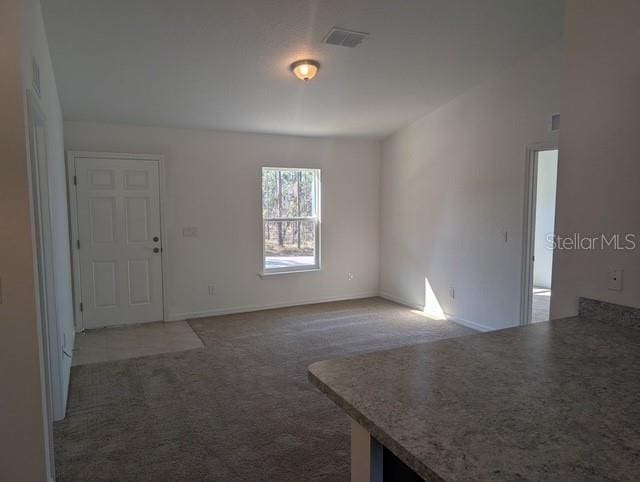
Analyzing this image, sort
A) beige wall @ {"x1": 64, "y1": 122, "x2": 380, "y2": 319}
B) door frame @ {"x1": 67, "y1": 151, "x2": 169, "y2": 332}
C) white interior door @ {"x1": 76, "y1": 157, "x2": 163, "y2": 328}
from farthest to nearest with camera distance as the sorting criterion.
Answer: beige wall @ {"x1": 64, "y1": 122, "x2": 380, "y2": 319} → white interior door @ {"x1": 76, "y1": 157, "x2": 163, "y2": 328} → door frame @ {"x1": 67, "y1": 151, "x2": 169, "y2": 332}

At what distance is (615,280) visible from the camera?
6.57 feet

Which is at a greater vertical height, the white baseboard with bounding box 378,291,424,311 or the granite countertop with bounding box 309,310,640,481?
the granite countertop with bounding box 309,310,640,481

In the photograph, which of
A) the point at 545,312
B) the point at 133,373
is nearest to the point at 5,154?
the point at 133,373

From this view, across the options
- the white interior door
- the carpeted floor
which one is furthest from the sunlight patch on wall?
the white interior door

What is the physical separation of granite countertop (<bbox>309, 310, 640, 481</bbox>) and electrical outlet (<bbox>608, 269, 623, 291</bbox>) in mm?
273

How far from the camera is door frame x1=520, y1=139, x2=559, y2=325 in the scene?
4.14m

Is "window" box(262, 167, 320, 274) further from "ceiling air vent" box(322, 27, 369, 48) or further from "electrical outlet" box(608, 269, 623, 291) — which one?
"electrical outlet" box(608, 269, 623, 291)

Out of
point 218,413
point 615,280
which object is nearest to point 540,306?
point 615,280

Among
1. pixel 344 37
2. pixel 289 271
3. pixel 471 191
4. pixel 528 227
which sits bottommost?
pixel 289 271

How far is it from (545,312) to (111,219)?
545 cm

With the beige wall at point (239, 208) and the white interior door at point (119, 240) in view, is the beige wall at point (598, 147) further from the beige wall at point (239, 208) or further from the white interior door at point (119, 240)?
the white interior door at point (119, 240)

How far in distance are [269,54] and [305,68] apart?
0.32 meters

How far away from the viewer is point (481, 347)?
1665 mm

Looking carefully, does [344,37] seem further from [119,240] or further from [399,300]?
[399,300]
